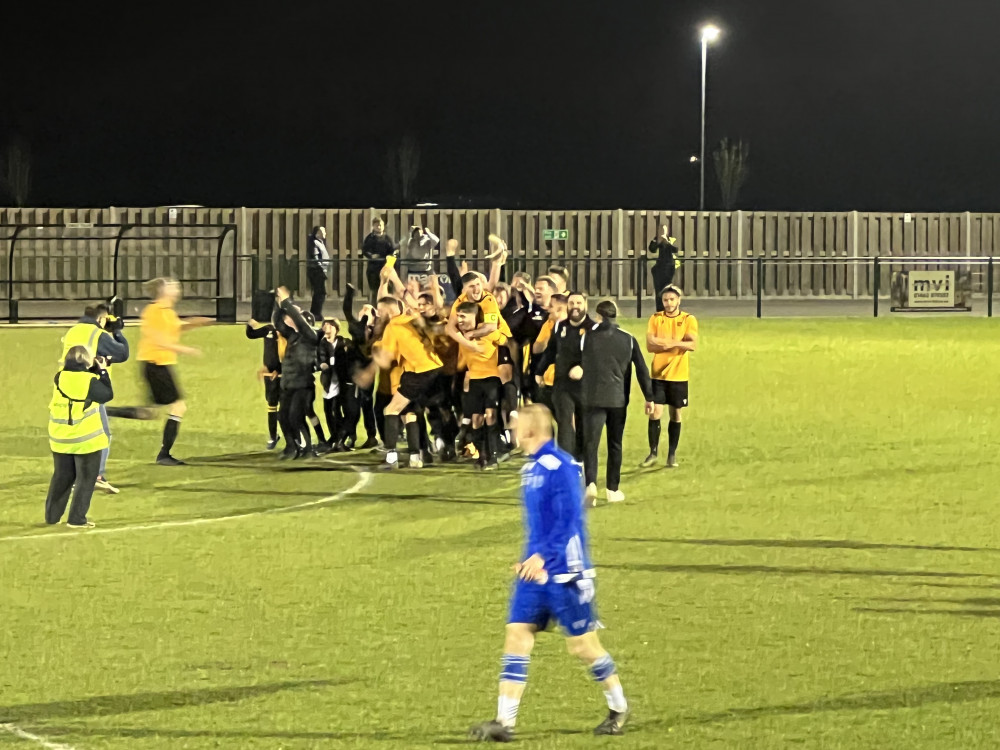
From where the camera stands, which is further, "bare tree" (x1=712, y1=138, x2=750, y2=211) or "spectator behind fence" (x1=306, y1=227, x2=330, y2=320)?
"bare tree" (x1=712, y1=138, x2=750, y2=211)

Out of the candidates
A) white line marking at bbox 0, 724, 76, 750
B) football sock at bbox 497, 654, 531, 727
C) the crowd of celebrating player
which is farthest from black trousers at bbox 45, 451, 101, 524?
football sock at bbox 497, 654, 531, 727

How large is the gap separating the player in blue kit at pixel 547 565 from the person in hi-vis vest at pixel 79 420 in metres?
6.24

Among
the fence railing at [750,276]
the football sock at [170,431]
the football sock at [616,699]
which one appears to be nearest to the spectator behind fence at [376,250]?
the fence railing at [750,276]

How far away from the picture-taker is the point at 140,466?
1722 centimetres

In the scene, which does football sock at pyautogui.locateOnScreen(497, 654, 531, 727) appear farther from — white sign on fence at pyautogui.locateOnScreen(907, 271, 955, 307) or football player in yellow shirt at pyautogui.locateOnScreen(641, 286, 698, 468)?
white sign on fence at pyautogui.locateOnScreen(907, 271, 955, 307)

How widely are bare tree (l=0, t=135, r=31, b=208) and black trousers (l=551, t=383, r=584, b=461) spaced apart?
4847cm

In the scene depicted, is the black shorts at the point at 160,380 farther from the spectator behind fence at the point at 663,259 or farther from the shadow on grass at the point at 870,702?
the spectator behind fence at the point at 663,259

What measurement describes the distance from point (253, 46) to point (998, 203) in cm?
3127

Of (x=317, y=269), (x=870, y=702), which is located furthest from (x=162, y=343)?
(x=317, y=269)

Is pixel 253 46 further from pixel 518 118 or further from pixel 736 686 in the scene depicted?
pixel 736 686

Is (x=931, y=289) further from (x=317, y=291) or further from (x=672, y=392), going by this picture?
(x=672, y=392)

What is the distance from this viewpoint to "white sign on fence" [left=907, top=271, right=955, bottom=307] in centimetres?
3994

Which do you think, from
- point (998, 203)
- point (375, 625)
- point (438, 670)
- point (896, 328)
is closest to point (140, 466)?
point (375, 625)

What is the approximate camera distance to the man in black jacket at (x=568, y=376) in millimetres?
14492
